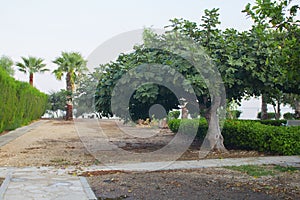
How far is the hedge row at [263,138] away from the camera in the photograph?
10.1m

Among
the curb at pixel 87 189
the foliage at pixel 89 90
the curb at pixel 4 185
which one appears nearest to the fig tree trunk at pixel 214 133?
the foliage at pixel 89 90

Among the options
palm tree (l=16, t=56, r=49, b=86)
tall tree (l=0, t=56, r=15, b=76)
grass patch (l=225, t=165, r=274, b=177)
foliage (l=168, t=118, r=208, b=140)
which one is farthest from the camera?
tall tree (l=0, t=56, r=15, b=76)

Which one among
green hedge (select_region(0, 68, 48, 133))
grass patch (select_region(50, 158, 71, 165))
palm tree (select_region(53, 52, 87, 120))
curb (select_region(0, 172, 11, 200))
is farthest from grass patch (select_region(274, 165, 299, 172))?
palm tree (select_region(53, 52, 87, 120))

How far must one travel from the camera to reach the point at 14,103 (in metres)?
21.8

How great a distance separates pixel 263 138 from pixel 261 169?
266cm

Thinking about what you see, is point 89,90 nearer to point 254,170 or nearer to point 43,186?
point 43,186

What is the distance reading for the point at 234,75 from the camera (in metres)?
10.0

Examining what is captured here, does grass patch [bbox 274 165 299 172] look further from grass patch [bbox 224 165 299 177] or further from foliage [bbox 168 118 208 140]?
foliage [bbox 168 118 208 140]

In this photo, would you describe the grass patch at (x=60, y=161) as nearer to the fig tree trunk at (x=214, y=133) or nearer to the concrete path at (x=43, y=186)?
the concrete path at (x=43, y=186)

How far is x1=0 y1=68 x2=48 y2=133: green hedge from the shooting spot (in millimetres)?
18942

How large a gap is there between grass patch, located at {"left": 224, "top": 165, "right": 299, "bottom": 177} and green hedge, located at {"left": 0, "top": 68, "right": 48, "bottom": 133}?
1412cm

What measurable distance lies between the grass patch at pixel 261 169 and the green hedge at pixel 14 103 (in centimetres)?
1412

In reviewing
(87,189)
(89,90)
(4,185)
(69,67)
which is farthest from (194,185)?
(69,67)

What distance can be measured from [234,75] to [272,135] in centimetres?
205
